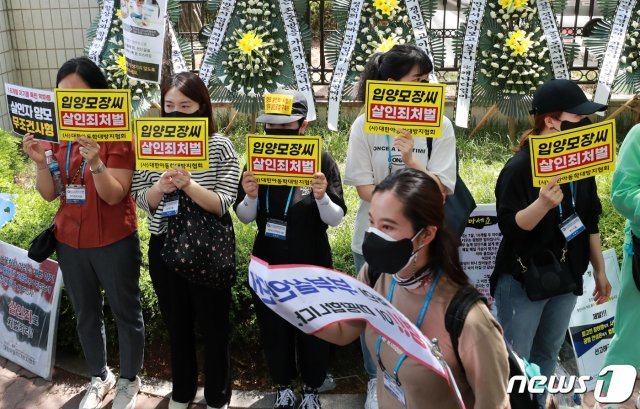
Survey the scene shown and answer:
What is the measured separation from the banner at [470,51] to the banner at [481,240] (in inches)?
91.1

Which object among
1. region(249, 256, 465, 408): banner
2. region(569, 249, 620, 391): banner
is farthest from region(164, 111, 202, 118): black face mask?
region(569, 249, 620, 391): banner

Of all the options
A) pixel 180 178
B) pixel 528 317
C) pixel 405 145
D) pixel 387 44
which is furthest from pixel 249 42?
pixel 528 317

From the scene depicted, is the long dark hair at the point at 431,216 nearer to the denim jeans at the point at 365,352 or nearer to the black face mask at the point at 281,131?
the black face mask at the point at 281,131

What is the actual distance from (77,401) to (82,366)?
38 cm

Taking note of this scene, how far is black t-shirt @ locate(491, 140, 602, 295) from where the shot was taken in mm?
3203

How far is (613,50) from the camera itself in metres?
6.59

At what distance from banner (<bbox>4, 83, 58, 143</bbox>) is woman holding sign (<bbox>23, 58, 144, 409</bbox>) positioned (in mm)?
70

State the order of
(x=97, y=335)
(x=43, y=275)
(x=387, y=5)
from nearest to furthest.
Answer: (x=97, y=335), (x=43, y=275), (x=387, y=5)

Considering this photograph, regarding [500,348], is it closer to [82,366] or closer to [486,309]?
[486,309]

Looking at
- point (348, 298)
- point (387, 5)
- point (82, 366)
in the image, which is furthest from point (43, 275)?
point (387, 5)

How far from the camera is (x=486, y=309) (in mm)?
2141

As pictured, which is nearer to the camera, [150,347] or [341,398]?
[341,398]

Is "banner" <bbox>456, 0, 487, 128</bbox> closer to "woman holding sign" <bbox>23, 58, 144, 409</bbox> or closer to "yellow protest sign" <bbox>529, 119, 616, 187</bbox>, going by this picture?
"yellow protest sign" <bbox>529, 119, 616, 187</bbox>

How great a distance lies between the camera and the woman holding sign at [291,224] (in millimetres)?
3479
